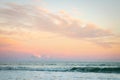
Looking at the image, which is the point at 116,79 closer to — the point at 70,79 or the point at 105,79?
the point at 105,79

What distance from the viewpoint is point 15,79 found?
41.1 feet

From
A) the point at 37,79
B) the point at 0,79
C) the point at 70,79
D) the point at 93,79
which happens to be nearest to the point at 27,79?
the point at 37,79

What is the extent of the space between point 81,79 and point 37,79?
2.49 meters

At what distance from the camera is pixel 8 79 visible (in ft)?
41.1

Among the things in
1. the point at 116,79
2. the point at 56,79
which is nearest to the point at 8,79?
the point at 56,79

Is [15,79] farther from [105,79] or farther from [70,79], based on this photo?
[105,79]

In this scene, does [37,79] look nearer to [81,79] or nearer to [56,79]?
[56,79]

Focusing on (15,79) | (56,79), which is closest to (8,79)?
(15,79)

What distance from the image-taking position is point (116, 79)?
12.3 m

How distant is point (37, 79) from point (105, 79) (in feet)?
12.5

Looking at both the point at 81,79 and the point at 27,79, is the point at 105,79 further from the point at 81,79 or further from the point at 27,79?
the point at 27,79

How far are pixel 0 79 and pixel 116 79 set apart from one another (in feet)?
21.3

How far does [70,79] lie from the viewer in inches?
490

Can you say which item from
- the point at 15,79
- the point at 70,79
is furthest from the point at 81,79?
the point at 15,79
